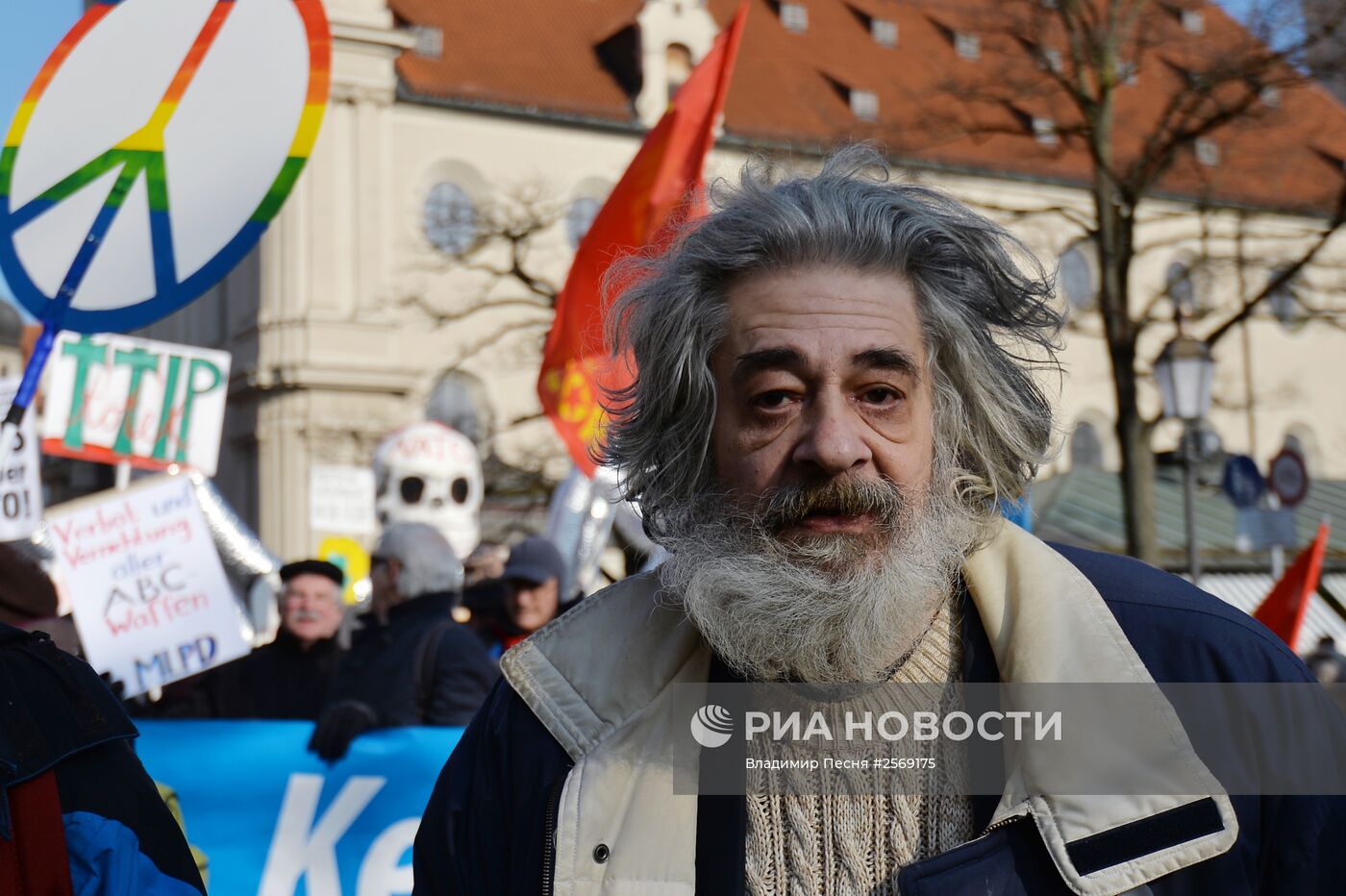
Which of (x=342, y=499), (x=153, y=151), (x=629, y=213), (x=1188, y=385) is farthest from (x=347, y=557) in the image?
(x=153, y=151)

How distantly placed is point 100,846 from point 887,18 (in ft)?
148

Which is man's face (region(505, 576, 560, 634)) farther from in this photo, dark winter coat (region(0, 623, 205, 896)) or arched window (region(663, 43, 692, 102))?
arched window (region(663, 43, 692, 102))

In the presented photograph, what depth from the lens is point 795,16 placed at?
145ft

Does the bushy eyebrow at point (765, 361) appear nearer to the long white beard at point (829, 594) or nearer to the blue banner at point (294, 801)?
the long white beard at point (829, 594)

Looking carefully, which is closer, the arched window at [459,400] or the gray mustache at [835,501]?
the gray mustache at [835,501]

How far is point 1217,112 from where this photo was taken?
13.9 metres

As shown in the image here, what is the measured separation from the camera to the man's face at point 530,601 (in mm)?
6812

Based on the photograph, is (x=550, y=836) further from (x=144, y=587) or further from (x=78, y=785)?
(x=144, y=587)

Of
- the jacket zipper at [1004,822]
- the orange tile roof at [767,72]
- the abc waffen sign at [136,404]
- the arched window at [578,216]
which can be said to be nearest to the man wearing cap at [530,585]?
the abc waffen sign at [136,404]

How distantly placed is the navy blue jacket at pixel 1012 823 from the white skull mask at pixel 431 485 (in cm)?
1079

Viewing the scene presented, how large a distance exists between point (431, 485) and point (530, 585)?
6521 mm

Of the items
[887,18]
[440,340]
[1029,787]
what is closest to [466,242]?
[440,340]

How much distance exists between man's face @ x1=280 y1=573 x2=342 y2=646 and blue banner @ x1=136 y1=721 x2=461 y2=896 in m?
1.11

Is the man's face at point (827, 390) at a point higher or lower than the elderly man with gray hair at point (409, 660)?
higher
